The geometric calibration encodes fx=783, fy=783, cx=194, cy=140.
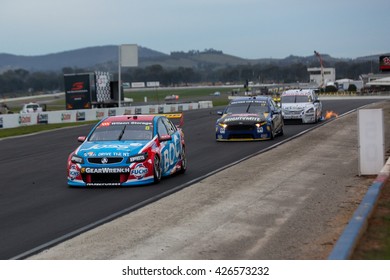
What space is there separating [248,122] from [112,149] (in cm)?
1224

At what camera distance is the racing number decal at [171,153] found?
16.1 m

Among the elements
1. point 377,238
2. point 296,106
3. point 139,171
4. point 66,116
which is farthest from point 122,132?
point 66,116

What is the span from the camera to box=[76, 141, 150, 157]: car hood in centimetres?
1494

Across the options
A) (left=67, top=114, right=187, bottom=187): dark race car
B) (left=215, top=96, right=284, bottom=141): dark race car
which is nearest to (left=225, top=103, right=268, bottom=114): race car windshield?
(left=215, top=96, right=284, bottom=141): dark race car

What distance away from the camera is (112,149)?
592 inches

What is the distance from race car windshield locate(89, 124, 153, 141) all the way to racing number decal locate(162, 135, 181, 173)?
1.70 feet

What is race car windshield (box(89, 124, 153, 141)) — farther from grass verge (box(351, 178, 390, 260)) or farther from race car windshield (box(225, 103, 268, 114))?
race car windshield (box(225, 103, 268, 114))

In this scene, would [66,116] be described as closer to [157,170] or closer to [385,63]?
[385,63]

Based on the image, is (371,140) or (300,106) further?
(300,106)

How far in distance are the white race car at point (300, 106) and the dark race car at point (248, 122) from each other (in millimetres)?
9051
